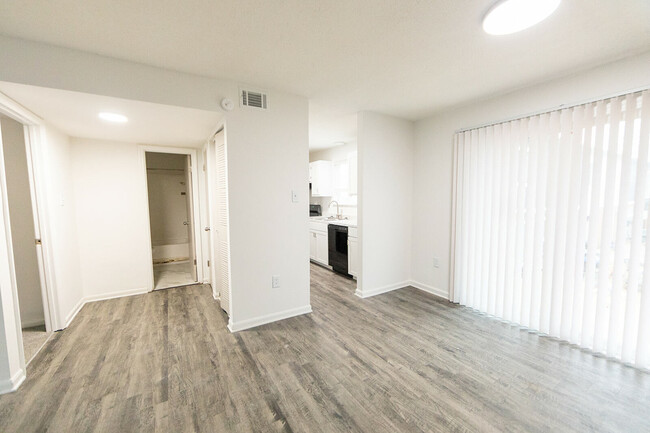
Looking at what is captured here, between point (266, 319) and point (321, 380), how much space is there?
1072 millimetres

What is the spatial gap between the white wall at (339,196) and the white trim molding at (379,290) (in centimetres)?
172

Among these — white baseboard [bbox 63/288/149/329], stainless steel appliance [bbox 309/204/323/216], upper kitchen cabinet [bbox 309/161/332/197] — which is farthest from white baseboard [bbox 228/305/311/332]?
stainless steel appliance [bbox 309/204/323/216]

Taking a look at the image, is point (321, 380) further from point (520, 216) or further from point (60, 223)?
point (60, 223)

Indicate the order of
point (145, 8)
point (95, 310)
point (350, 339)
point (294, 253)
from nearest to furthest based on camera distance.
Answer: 1. point (145, 8)
2. point (350, 339)
3. point (294, 253)
4. point (95, 310)

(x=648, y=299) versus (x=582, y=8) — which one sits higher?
(x=582, y=8)

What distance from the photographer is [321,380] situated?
75.0 inches

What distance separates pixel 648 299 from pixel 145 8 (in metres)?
3.98

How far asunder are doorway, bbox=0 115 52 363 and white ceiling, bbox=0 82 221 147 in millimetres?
422

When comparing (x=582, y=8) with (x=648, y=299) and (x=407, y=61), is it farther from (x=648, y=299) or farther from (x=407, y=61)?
(x=648, y=299)

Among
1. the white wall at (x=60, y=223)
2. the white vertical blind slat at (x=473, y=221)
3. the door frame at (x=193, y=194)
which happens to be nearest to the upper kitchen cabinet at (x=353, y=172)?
the white vertical blind slat at (x=473, y=221)

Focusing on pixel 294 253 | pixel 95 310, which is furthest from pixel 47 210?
pixel 294 253

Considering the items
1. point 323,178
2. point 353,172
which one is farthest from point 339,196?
point 353,172

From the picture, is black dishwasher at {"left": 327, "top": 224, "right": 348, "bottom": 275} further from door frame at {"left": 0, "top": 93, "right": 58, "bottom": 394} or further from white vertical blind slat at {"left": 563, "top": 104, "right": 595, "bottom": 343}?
door frame at {"left": 0, "top": 93, "right": 58, "bottom": 394}

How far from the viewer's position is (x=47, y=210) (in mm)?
2523
